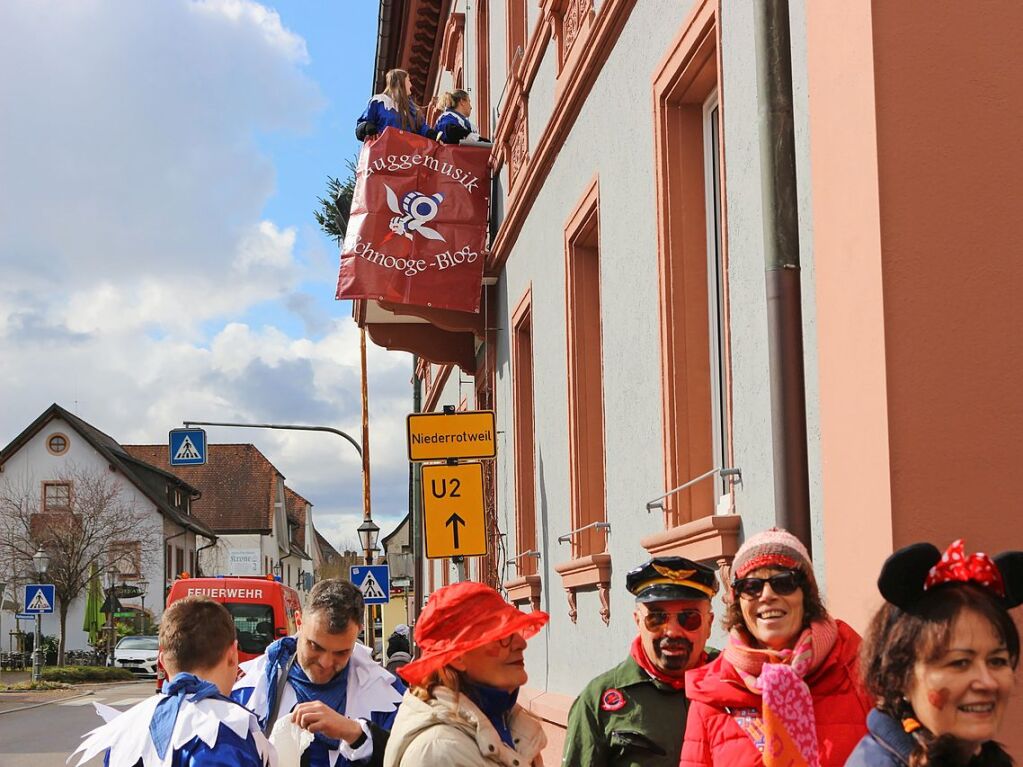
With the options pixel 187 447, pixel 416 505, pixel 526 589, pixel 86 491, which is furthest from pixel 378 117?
A: pixel 86 491

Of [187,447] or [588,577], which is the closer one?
A: [588,577]

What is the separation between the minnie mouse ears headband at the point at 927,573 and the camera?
8.92 feet

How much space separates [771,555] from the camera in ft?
13.0

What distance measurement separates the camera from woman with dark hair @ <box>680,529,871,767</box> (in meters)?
3.64

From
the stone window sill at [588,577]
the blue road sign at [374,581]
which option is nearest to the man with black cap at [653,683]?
the stone window sill at [588,577]

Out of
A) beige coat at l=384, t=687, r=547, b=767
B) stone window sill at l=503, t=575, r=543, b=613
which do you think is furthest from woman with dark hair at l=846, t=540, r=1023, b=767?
stone window sill at l=503, t=575, r=543, b=613

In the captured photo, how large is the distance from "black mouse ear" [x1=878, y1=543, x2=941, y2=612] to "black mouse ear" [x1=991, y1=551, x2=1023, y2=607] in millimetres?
144

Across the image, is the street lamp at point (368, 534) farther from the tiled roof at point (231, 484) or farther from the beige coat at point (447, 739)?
the tiled roof at point (231, 484)

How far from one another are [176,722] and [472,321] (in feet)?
40.5

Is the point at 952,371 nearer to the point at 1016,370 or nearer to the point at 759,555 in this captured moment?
the point at 1016,370

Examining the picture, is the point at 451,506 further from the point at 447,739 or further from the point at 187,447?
the point at 187,447

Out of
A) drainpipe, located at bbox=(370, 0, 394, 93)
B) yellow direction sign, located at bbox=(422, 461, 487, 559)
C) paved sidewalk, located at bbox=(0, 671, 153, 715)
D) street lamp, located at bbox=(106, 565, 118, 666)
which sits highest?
drainpipe, located at bbox=(370, 0, 394, 93)

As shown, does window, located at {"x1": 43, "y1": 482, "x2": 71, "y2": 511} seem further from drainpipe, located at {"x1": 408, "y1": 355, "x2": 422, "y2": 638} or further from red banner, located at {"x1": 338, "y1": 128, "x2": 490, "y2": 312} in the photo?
red banner, located at {"x1": 338, "y1": 128, "x2": 490, "y2": 312}

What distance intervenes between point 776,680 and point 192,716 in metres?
1.63
